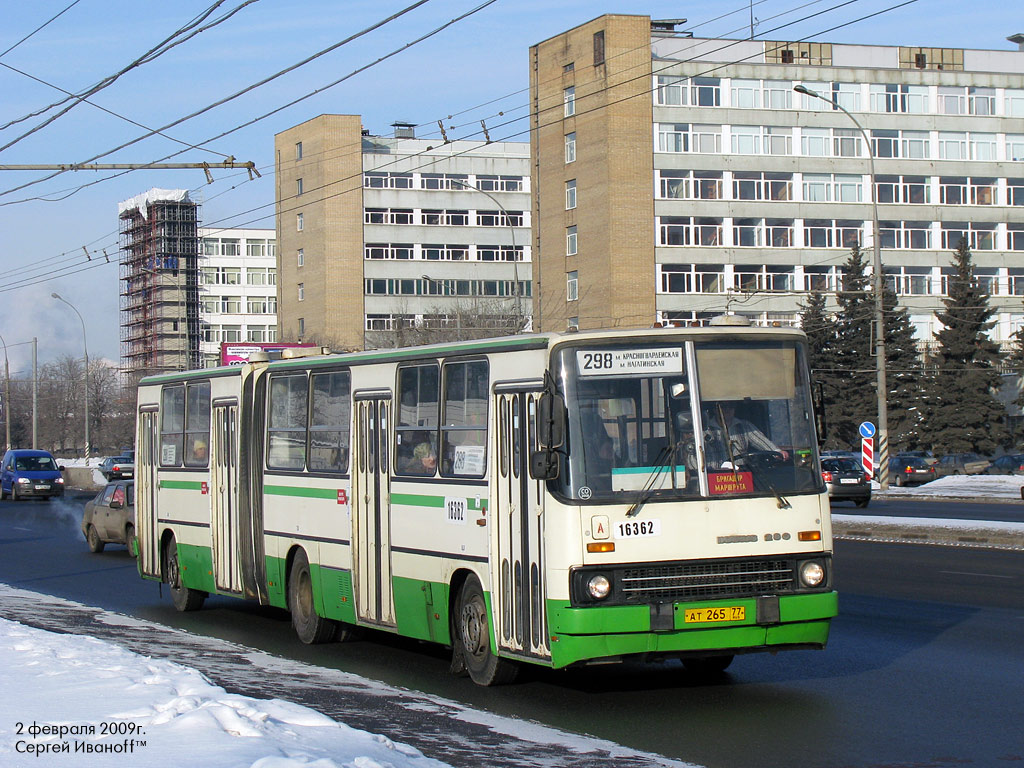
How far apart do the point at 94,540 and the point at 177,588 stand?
10238 millimetres

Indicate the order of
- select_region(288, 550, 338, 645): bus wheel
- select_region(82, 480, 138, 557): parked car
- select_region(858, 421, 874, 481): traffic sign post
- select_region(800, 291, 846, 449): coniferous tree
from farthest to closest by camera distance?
1. select_region(800, 291, 846, 449): coniferous tree
2. select_region(858, 421, 874, 481): traffic sign post
3. select_region(82, 480, 138, 557): parked car
4. select_region(288, 550, 338, 645): bus wheel

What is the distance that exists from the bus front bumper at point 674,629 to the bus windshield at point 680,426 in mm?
761

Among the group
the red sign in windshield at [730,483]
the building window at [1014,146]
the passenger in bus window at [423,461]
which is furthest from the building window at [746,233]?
the red sign in windshield at [730,483]

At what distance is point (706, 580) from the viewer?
Result: 9.77 m

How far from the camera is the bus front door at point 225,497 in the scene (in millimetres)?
15664

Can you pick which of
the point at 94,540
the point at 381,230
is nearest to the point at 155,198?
the point at 381,230

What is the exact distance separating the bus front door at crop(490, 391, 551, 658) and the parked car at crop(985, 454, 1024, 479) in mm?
54152

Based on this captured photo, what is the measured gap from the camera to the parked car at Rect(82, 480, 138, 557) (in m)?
25.7

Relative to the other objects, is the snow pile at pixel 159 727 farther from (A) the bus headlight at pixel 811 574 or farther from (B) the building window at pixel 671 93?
(B) the building window at pixel 671 93

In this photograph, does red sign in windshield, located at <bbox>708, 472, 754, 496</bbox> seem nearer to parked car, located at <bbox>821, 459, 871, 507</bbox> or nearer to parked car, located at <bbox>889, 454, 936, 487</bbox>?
parked car, located at <bbox>821, 459, 871, 507</bbox>

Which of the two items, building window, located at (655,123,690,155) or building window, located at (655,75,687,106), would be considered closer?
building window, located at (655,75,687,106)

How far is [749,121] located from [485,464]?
61265 mm

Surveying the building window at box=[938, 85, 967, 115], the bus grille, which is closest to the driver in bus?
the bus grille

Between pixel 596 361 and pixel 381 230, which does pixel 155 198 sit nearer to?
pixel 381 230
